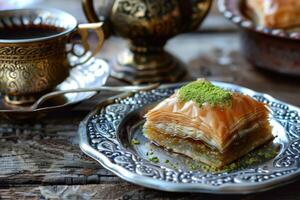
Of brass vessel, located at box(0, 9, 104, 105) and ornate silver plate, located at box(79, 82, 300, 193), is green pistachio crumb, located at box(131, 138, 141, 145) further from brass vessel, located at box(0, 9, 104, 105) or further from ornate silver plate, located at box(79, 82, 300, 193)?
brass vessel, located at box(0, 9, 104, 105)

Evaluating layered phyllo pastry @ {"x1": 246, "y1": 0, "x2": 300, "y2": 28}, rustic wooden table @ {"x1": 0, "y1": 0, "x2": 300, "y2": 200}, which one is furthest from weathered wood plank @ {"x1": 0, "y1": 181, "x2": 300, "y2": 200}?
layered phyllo pastry @ {"x1": 246, "y1": 0, "x2": 300, "y2": 28}

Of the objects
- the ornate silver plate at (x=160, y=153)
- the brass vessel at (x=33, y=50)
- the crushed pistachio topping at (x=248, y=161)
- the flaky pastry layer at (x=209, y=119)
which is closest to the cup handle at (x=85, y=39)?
the brass vessel at (x=33, y=50)

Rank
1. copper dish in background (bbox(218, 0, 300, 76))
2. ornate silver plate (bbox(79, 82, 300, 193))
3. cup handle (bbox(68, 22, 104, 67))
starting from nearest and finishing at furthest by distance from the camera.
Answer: ornate silver plate (bbox(79, 82, 300, 193))
cup handle (bbox(68, 22, 104, 67))
copper dish in background (bbox(218, 0, 300, 76))

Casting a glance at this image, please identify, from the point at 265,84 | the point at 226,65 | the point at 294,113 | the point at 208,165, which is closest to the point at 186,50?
the point at 226,65

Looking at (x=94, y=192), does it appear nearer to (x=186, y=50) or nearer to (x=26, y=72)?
(x=26, y=72)

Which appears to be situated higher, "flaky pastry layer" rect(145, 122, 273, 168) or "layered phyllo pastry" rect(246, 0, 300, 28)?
"layered phyllo pastry" rect(246, 0, 300, 28)

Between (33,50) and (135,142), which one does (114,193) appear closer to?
(135,142)

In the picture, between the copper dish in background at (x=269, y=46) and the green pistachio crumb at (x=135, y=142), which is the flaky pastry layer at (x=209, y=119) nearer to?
the green pistachio crumb at (x=135, y=142)
